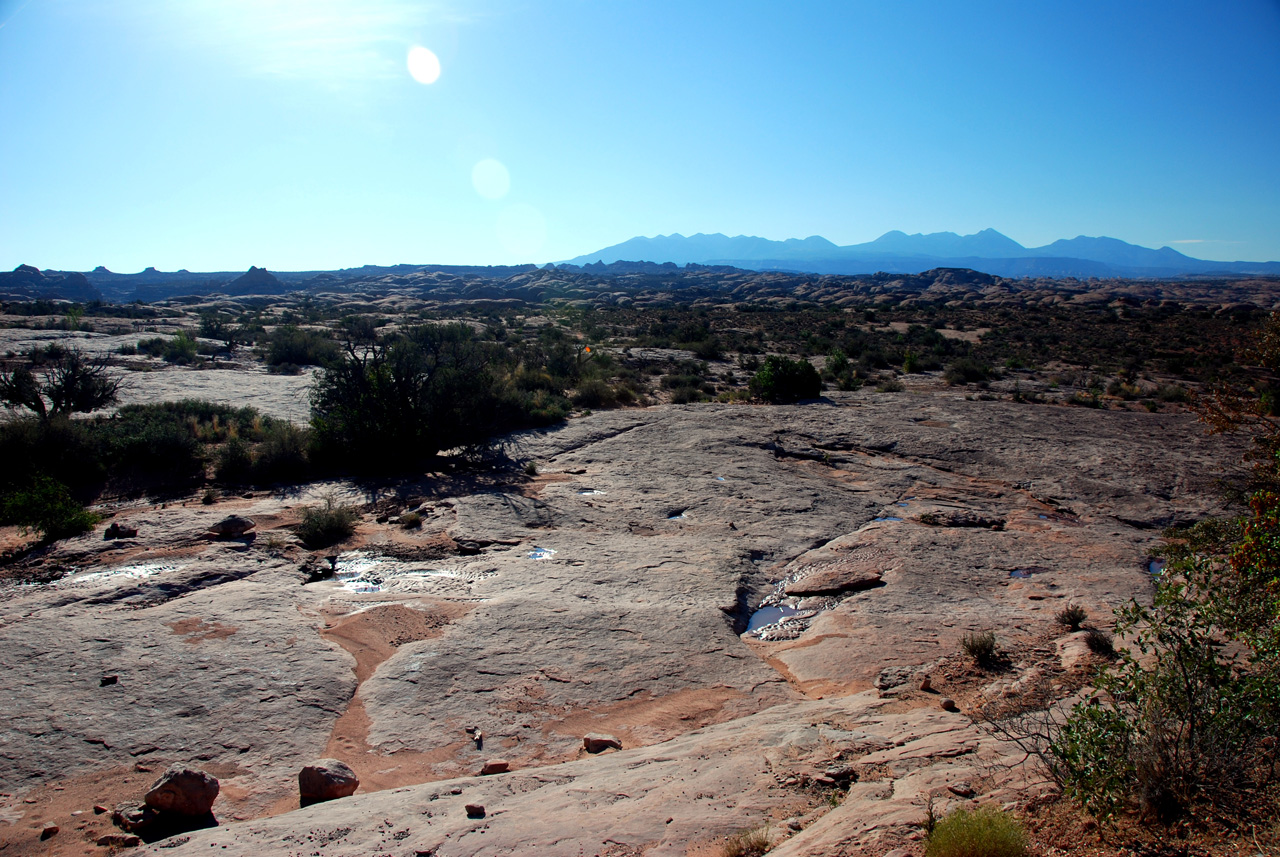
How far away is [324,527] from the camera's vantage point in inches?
335

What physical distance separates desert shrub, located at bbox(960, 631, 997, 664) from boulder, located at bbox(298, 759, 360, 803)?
5023mm

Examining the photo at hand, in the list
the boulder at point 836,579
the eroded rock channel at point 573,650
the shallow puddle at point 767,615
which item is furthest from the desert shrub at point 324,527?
the boulder at point 836,579

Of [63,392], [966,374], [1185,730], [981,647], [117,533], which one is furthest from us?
[966,374]

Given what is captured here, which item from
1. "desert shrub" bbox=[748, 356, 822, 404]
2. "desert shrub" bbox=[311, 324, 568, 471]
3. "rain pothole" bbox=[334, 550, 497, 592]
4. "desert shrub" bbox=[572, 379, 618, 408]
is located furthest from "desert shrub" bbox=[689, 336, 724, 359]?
"rain pothole" bbox=[334, 550, 497, 592]

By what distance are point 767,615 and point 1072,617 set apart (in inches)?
113

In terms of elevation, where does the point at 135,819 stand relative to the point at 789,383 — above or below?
below

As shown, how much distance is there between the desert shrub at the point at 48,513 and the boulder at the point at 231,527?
5.35 ft

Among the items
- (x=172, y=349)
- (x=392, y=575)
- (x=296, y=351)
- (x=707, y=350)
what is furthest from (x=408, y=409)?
(x=172, y=349)

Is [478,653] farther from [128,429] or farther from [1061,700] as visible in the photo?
[128,429]

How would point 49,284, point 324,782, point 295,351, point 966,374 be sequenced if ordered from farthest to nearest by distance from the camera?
point 49,284 → point 295,351 → point 966,374 → point 324,782

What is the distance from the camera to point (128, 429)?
12.3 meters

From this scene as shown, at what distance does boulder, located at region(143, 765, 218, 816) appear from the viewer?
3.64m

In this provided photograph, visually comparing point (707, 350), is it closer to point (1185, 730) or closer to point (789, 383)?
point (789, 383)

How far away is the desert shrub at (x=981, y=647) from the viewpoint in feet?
18.1
